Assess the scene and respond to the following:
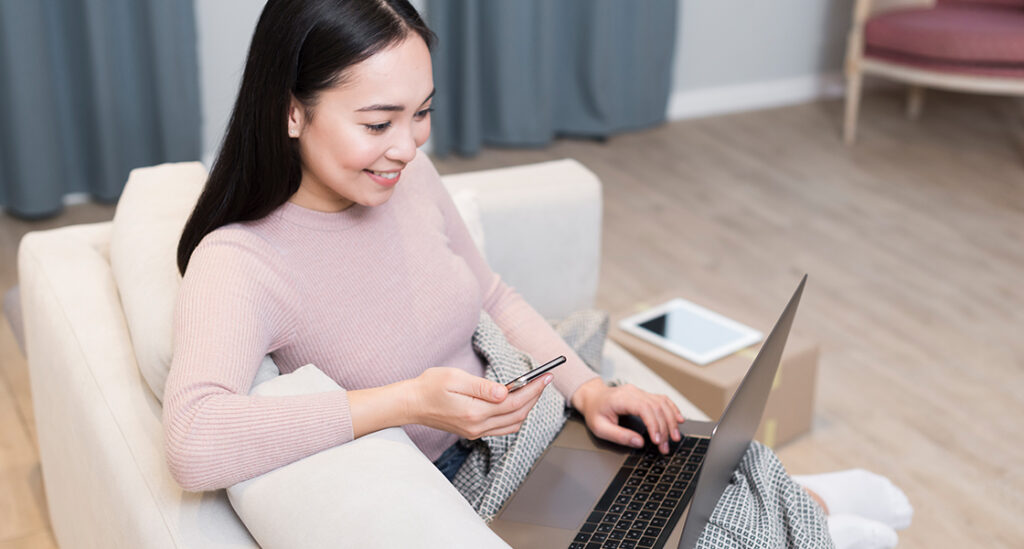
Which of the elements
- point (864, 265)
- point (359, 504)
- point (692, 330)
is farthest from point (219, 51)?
point (359, 504)

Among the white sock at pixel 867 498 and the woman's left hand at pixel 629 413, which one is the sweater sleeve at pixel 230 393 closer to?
the woman's left hand at pixel 629 413

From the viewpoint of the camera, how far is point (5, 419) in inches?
84.4

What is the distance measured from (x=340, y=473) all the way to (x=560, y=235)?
3.21 ft

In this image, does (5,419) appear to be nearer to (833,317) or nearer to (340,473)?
(340,473)

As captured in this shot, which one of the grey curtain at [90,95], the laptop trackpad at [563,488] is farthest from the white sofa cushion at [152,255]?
the grey curtain at [90,95]

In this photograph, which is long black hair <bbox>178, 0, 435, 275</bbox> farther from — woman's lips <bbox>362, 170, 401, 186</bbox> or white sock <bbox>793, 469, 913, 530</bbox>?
white sock <bbox>793, 469, 913, 530</bbox>

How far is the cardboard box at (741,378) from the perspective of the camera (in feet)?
6.23

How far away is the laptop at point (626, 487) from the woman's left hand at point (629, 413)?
0.02m

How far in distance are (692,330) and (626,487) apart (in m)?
0.84

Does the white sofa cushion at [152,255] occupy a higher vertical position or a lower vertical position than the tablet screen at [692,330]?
higher

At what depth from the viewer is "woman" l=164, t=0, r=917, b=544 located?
3.43ft

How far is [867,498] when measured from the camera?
1.55 m

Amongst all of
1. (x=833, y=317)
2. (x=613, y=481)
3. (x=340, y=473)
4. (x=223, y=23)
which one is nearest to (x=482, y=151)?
(x=223, y=23)

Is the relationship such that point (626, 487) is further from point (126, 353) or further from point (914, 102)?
point (914, 102)
